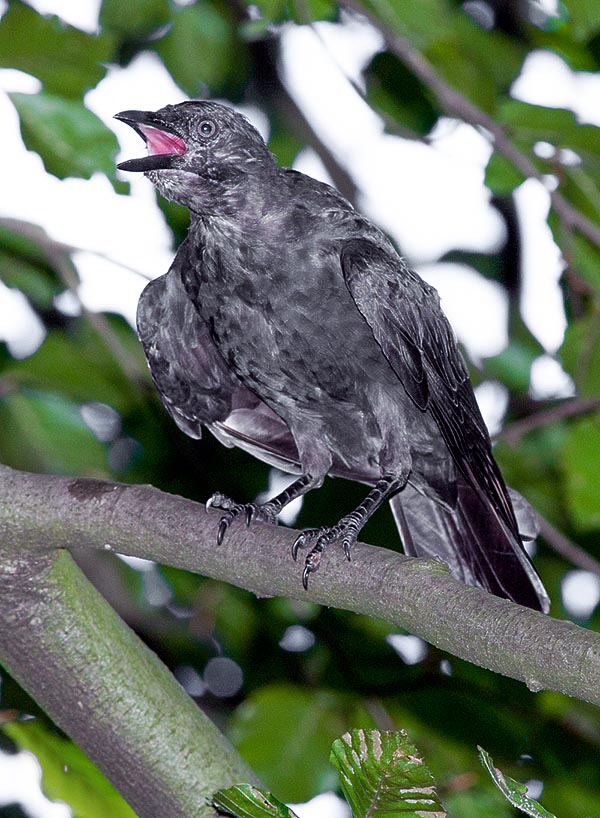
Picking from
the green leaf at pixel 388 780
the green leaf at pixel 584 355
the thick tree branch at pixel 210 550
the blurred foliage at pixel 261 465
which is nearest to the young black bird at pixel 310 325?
the blurred foliage at pixel 261 465

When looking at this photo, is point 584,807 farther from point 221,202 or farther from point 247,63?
point 247,63

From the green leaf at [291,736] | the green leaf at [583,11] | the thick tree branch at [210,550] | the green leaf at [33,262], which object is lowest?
the green leaf at [291,736]

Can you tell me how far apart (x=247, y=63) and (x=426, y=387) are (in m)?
2.54

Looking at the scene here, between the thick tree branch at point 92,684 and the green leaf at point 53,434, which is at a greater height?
the thick tree branch at point 92,684

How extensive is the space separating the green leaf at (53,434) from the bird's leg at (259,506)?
59 cm

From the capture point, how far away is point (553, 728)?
452cm

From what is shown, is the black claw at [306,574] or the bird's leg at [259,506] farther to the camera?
the bird's leg at [259,506]

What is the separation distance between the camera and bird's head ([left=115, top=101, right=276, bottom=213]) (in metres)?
3.15

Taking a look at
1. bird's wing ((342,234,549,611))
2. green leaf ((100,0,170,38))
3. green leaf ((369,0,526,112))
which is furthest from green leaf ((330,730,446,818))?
green leaf ((100,0,170,38))

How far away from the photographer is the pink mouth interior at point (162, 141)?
318 centimetres

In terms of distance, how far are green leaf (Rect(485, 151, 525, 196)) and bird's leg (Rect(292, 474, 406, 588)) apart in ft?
3.25

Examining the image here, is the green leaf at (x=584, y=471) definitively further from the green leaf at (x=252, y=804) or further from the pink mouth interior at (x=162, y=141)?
the green leaf at (x=252, y=804)

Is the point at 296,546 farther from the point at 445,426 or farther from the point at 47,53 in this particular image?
the point at 47,53

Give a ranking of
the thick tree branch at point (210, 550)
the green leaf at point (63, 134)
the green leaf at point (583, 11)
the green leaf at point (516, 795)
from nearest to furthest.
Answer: the green leaf at point (516, 795), the thick tree branch at point (210, 550), the green leaf at point (583, 11), the green leaf at point (63, 134)
